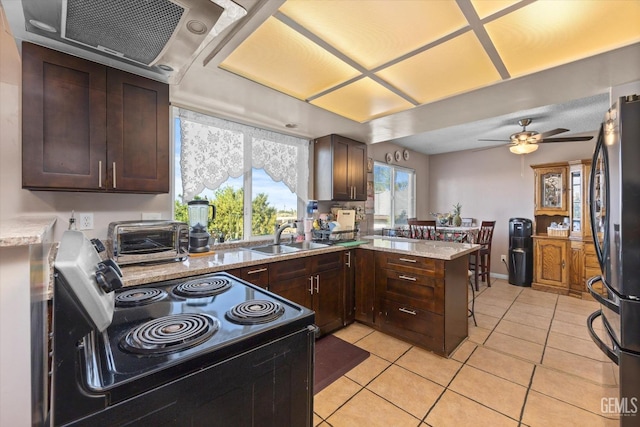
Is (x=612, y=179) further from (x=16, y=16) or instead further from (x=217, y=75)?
(x=16, y=16)

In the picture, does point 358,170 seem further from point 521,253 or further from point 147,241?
point 521,253

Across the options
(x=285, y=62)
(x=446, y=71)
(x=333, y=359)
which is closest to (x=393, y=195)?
(x=446, y=71)

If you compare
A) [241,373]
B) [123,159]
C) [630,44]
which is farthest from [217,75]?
[630,44]

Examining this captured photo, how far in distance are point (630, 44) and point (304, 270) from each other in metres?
2.59

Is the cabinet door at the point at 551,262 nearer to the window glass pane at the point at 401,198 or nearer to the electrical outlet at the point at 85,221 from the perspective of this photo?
the window glass pane at the point at 401,198

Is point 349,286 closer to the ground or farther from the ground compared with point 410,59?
closer to the ground

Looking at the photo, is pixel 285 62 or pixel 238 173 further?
pixel 238 173

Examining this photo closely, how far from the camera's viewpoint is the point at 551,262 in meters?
4.05

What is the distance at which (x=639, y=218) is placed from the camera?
1.19 metres

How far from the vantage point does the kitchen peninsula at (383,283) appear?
2.15 metres

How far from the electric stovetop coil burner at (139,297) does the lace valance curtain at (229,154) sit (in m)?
1.28

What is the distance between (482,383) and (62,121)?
10.6 ft

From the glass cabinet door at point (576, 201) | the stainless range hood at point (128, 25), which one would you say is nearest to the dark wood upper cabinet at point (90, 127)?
the stainless range hood at point (128, 25)

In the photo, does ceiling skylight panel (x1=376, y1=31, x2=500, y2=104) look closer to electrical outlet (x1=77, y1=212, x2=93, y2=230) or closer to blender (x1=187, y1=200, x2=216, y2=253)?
blender (x1=187, y1=200, x2=216, y2=253)
